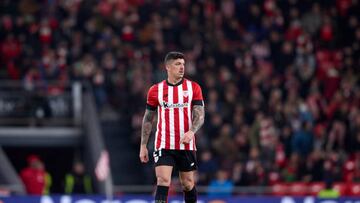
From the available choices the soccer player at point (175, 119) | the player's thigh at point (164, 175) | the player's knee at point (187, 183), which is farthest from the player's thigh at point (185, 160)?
the player's thigh at point (164, 175)

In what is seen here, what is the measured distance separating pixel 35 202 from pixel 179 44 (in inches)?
470

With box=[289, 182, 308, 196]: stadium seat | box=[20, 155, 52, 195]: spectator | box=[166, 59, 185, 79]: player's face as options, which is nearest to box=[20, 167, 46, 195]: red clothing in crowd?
box=[20, 155, 52, 195]: spectator

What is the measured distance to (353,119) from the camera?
28609 millimetres

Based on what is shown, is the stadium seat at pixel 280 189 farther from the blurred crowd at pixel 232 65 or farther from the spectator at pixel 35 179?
the spectator at pixel 35 179

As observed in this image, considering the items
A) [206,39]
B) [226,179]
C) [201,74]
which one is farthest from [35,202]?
[206,39]

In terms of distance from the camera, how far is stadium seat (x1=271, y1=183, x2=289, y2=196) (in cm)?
2592

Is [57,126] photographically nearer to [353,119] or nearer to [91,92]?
[91,92]

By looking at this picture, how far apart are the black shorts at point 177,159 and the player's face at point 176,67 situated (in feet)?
3.44

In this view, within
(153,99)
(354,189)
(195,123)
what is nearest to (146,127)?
(153,99)

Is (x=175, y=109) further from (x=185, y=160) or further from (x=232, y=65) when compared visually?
(x=232, y=65)

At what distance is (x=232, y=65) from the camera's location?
102 ft

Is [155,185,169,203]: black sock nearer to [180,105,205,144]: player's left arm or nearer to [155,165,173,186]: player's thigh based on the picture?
[155,165,173,186]: player's thigh

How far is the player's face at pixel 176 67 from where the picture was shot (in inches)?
581

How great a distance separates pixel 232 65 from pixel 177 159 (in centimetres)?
1634
